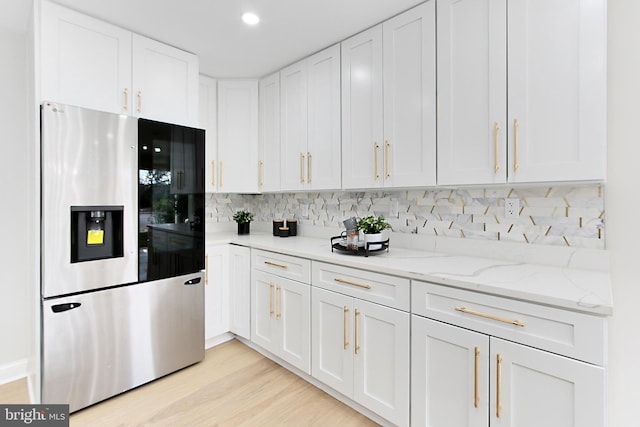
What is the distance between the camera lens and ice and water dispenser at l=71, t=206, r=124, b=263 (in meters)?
1.85

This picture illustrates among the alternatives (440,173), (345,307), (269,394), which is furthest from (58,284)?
(440,173)

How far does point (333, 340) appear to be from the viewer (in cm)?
197

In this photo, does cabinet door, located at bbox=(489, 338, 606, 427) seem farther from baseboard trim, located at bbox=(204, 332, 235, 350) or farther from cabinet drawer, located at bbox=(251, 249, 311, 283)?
baseboard trim, located at bbox=(204, 332, 235, 350)

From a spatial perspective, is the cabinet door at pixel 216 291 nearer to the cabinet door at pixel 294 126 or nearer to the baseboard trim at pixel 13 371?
the cabinet door at pixel 294 126

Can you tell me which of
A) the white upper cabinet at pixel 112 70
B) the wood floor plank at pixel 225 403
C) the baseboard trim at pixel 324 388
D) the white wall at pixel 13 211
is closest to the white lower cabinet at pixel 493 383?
the baseboard trim at pixel 324 388

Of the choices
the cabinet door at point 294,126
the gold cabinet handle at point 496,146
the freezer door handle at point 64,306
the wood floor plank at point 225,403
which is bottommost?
the wood floor plank at point 225,403

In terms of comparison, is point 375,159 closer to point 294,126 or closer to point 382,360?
point 294,126

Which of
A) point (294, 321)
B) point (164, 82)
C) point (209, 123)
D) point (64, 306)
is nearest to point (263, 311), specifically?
point (294, 321)

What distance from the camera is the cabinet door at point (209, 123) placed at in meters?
2.93

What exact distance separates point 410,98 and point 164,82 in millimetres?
1791

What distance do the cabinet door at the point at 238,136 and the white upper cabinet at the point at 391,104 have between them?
1.11 meters

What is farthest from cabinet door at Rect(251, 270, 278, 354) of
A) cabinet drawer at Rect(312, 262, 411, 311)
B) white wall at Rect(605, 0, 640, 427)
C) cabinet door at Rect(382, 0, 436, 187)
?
white wall at Rect(605, 0, 640, 427)

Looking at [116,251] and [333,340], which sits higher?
[116,251]

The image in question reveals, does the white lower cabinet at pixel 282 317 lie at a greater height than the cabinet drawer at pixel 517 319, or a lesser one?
lesser
